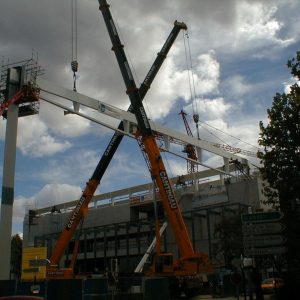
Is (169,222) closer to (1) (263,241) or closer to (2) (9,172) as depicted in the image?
(2) (9,172)

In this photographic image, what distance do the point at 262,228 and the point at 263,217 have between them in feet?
1.26

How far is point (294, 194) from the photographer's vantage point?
23.0 m

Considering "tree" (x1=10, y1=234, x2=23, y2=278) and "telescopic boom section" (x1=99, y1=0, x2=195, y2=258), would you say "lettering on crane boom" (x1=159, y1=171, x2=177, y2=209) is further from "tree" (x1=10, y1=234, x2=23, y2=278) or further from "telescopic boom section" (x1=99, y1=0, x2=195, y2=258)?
"tree" (x1=10, y1=234, x2=23, y2=278)

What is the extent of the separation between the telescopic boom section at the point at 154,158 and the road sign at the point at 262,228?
14962 mm

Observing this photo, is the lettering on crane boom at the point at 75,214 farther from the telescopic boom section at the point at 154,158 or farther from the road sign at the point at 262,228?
the road sign at the point at 262,228

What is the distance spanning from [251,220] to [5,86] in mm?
28762

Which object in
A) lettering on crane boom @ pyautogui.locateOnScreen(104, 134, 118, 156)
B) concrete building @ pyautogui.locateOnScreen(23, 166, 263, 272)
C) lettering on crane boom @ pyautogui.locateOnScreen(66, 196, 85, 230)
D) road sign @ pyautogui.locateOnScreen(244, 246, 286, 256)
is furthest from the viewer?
concrete building @ pyautogui.locateOnScreen(23, 166, 263, 272)

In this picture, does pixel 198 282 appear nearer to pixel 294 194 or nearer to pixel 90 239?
pixel 294 194

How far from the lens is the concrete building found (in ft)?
191

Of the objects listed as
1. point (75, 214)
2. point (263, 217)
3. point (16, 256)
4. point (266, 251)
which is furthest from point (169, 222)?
point (16, 256)

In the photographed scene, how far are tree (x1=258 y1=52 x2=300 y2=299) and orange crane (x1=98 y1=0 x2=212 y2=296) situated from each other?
7.67 metres

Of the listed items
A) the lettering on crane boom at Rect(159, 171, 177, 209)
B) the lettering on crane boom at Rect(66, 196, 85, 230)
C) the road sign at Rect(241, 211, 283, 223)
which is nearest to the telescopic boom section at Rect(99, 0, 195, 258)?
the lettering on crane boom at Rect(159, 171, 177, 209)

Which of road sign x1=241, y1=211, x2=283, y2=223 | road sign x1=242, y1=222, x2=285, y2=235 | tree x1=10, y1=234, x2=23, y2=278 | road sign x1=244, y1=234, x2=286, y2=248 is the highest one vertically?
tree x1=10, y1=234, x2=23, y2=278

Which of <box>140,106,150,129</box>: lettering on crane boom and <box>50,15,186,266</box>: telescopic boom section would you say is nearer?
<box>140,106,150,129</box>: lettering on crane boom
